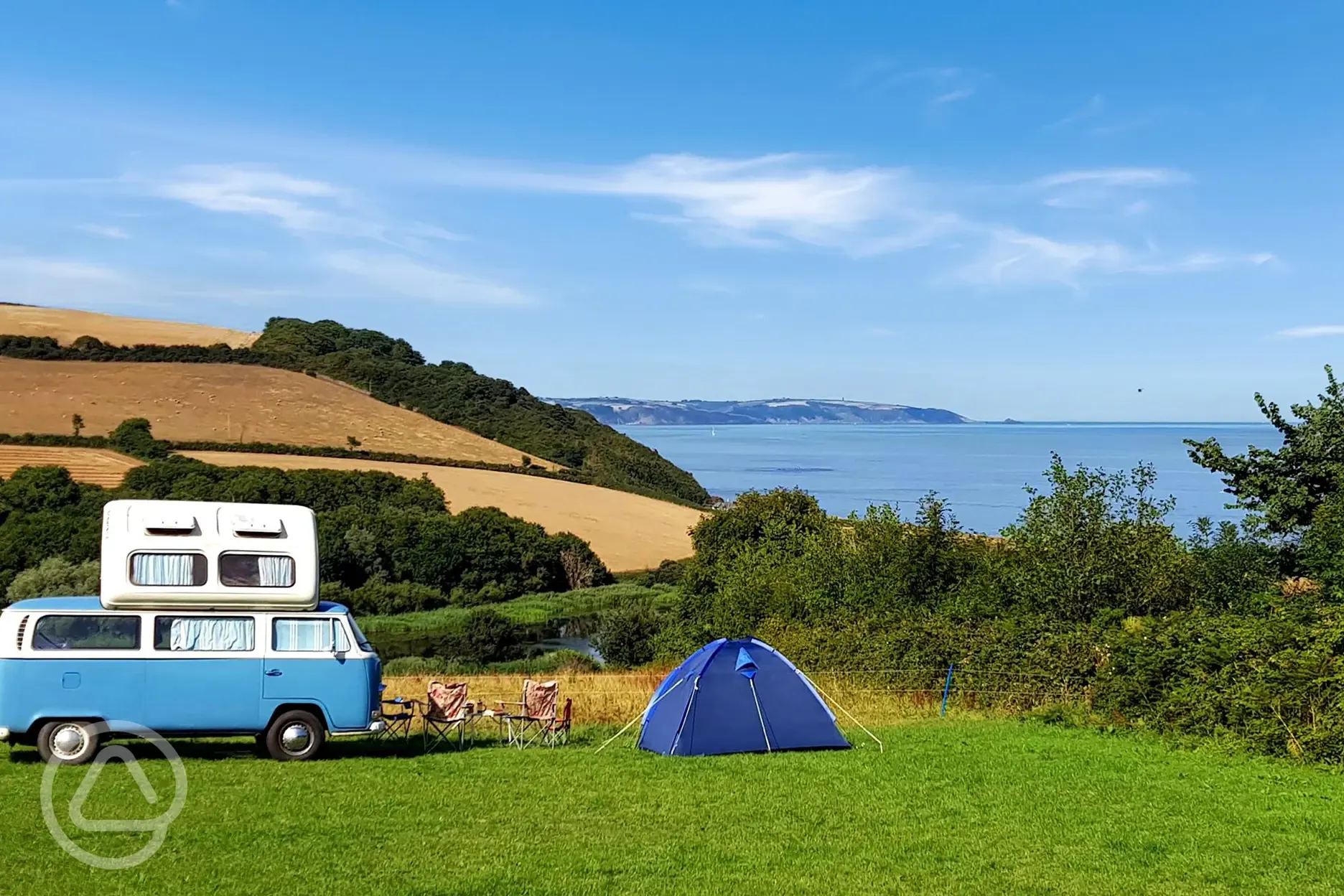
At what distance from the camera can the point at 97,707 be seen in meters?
15.6

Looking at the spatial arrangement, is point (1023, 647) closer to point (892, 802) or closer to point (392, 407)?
point (892, 802)

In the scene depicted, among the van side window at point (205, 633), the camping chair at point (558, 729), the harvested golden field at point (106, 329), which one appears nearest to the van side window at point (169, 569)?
the van side window at point (205, 633)

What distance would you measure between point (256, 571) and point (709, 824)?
7.27 m

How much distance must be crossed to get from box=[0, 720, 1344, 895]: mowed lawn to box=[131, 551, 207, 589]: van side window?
2338 millimetres

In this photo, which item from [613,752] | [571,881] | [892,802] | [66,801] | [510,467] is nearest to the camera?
[571,881]

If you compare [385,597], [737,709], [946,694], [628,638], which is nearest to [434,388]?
[385,597]

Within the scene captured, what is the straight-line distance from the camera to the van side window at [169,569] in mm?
15922

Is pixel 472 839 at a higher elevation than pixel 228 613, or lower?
lower

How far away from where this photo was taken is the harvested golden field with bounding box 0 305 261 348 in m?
116

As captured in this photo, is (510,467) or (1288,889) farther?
(510,467)

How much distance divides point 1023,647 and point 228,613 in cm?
1424

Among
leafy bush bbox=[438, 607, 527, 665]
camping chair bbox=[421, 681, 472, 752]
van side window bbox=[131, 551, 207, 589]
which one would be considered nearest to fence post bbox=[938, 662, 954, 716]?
camping chair bbox=[421, 681, 472, 752]

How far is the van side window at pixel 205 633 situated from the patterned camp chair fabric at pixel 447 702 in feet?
10.0

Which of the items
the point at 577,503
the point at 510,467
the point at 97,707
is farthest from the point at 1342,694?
the point at 510,467
